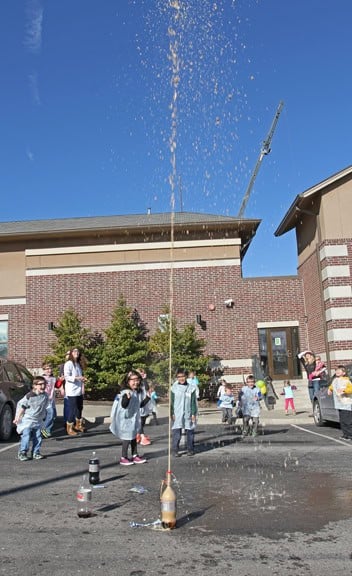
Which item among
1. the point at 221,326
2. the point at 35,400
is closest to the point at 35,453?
the point at 35,400

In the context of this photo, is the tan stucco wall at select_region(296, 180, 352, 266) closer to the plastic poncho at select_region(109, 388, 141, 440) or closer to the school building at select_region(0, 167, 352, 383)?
the school building at select_region(0, 167, 352, 383)

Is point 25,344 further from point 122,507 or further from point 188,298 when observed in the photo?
point 122,507

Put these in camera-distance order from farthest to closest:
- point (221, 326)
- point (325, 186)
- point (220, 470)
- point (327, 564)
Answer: point (221, 326) → point (325, 186) → point (220, 470) → point (327, 564)

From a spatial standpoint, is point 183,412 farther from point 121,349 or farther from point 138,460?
point 121,349

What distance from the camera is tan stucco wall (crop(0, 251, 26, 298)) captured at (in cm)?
2153

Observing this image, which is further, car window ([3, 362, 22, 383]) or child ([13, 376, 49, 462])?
car window ([3, 362, 22, 383])

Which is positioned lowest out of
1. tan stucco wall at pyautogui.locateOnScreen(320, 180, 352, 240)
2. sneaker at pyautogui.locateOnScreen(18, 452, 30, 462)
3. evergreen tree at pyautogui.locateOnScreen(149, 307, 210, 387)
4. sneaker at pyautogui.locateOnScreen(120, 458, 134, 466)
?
sneaker at pyautogui.locateOnScreen(120, 458, 134, 466)

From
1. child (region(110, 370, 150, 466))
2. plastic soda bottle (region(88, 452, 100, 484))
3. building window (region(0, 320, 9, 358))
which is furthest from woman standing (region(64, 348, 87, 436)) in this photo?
building window (region(0, 320, 9, 358))

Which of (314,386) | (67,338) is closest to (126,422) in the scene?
(314,386)

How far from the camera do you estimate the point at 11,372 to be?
11.4 m

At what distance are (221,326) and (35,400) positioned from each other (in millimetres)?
12416

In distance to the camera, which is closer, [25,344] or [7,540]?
[7,540]

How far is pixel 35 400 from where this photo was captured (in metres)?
8.68

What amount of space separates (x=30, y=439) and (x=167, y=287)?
12403 mm
